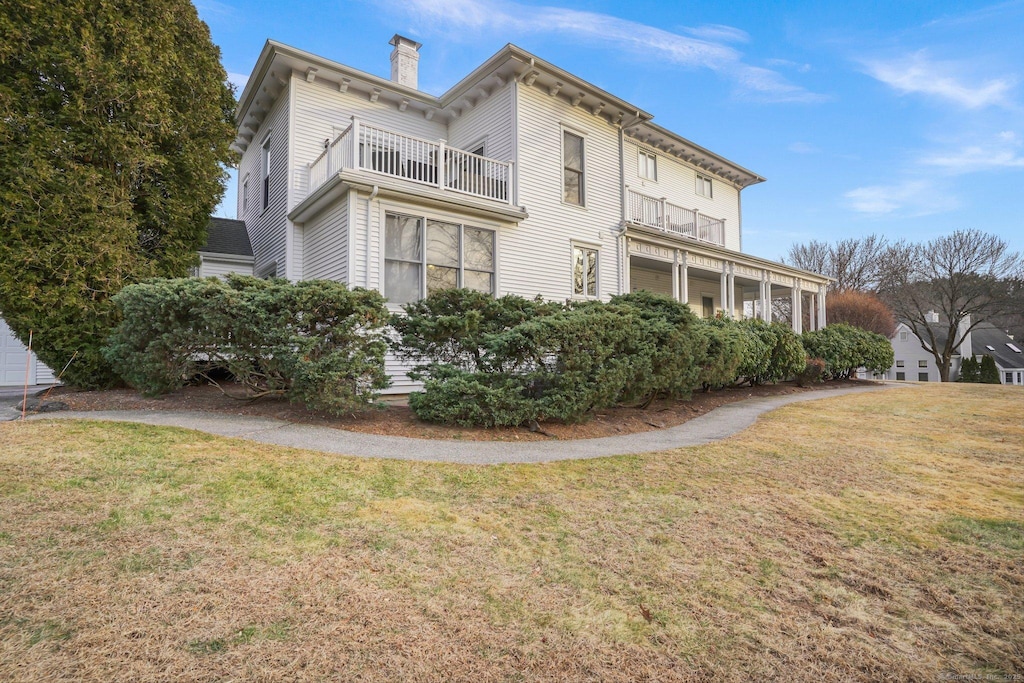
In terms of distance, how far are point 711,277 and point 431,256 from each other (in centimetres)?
1296

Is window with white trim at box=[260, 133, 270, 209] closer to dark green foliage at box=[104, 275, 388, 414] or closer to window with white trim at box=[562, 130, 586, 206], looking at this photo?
dark green foliage at box=[104, 275, 388, 414]

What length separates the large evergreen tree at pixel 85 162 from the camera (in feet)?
23.7

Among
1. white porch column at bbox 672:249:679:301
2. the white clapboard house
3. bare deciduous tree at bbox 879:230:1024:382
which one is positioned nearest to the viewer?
the white clapboard house

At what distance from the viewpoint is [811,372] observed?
47.0 feet

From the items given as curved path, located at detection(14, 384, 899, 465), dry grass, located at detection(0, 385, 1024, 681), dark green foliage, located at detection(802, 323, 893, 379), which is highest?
dark green foliage, located at detection(802, 323, 893, 379)

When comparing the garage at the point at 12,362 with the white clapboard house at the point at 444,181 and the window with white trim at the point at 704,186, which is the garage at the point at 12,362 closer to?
the white clapboard house at the point at 444,181

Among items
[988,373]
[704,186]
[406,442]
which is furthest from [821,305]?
[406,442]

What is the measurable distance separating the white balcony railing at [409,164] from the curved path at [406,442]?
5.27 meters

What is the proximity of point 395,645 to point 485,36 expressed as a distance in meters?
13.5

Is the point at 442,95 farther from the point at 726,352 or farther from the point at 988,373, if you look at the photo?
the point at 988,373

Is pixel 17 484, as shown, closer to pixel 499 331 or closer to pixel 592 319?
pixel 499 331

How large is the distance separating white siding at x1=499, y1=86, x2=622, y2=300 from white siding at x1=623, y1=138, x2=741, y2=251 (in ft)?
7.25

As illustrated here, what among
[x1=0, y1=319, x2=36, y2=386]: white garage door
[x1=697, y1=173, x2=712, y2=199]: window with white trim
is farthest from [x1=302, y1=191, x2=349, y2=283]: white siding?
[x1=697, y1=173, x2=712, y2=199]: window with white trim

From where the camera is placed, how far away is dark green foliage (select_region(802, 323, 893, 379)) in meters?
14.7
